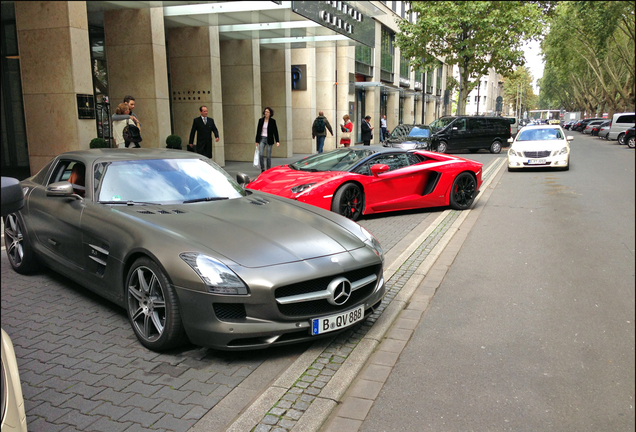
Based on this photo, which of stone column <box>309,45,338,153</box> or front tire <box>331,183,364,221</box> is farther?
stone column <box>309,45,338,153</box>

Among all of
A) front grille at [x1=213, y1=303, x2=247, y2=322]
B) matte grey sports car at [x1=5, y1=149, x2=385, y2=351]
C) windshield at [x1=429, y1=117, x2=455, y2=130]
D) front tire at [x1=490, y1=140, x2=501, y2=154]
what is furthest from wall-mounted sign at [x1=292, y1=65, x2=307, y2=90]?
front grille at [x1=213, y1=303, x2=247, y2=322]

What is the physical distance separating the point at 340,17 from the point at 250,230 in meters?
16.5

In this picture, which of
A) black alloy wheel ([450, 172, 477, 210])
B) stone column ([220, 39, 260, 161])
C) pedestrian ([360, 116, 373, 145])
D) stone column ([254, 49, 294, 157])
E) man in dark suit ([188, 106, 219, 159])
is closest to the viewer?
black alloy wheel ([450, 172, 477, 210])

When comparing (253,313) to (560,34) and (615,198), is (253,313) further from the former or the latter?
(615,198)

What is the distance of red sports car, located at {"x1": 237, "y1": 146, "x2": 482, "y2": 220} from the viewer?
8570 millimetres

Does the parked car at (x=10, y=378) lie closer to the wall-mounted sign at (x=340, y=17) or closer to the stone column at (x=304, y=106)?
the wall-mounted sign at (x=340, y=17)

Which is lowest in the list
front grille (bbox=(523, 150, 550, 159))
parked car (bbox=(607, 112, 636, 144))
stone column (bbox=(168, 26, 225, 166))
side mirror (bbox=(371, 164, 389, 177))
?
front grille (bbox=(523, 150, 550, 159))

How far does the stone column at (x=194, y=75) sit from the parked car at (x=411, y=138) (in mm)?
8012

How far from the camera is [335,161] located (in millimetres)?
9328

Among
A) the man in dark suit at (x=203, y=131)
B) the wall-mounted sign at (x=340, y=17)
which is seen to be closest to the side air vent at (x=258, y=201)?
the man in dark suit at (x=203, y=131)

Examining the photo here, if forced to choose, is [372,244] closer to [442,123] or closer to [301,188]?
[301,188]

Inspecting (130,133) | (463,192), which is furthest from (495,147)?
(130,133)

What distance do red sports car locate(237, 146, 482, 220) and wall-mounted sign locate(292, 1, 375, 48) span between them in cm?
764

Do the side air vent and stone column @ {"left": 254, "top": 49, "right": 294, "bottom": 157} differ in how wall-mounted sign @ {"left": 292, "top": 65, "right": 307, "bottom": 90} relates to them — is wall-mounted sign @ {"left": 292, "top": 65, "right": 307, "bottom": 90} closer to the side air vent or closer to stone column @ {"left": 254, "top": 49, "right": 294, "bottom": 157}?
stone column @ {"left": 254, "top": 49, "right": 294, "bottom": 157}
